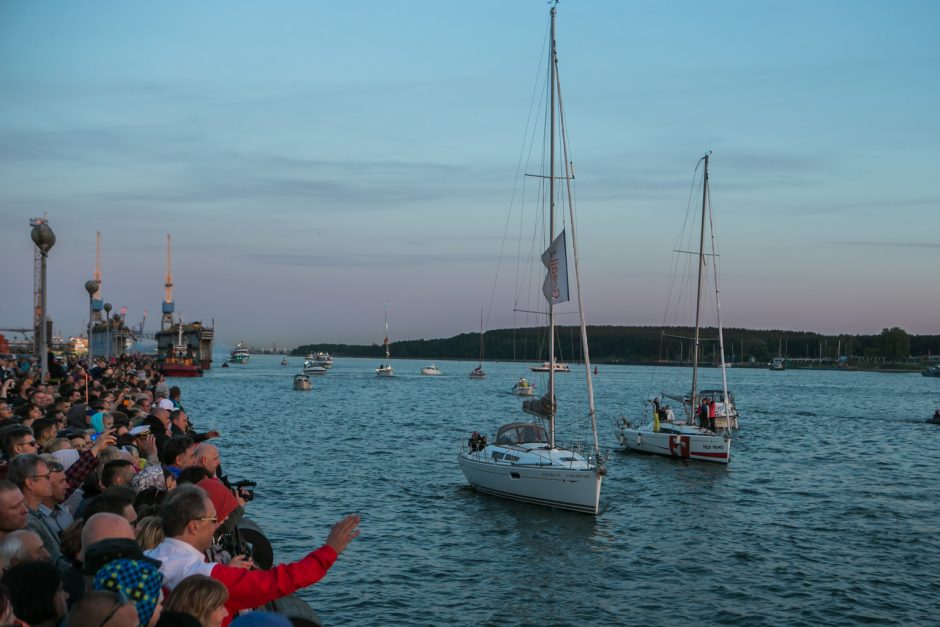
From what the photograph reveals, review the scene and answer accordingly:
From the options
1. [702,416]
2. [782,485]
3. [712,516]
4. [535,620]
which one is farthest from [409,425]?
[535,620]

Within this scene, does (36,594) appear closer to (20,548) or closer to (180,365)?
(20,548)

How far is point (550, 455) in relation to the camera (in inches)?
1003

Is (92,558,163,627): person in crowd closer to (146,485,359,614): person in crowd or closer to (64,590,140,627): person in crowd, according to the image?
(64,590,140,627): person in crowd

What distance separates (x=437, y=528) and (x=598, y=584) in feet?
20.9

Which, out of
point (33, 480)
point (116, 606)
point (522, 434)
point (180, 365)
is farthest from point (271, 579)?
point (180, 365)

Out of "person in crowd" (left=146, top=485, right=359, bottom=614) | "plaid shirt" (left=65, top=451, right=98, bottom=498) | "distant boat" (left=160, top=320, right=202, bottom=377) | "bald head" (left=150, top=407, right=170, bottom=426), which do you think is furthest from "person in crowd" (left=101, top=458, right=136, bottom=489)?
"distant boat" (left=160, top=320, right=202, bottom=377)

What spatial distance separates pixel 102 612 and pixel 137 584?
464 millimetres

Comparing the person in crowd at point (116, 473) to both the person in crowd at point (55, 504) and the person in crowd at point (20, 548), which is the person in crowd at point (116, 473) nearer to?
the person in crowd at point (55, 504)

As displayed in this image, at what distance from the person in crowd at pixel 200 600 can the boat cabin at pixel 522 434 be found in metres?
23.1

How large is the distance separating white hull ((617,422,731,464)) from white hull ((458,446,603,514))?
45.9 feet

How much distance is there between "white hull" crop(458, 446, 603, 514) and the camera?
24250 mm

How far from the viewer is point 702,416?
137 ft

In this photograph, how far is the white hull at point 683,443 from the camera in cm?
3778

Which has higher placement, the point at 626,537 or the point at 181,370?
the point at 626,537
